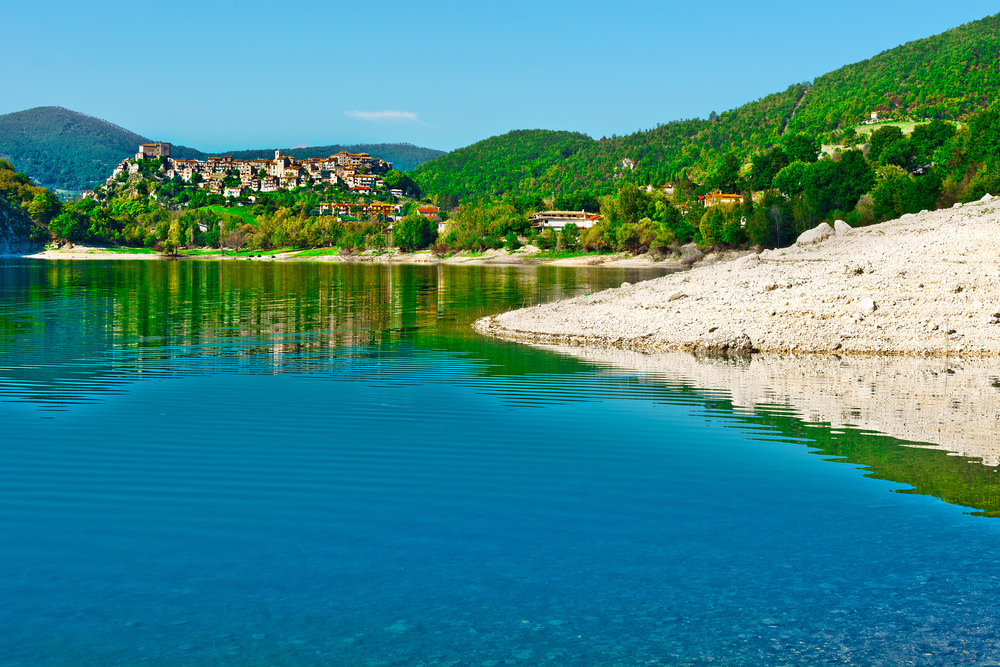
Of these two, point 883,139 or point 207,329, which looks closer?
point 207,329

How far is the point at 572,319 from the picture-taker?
42.1 metres

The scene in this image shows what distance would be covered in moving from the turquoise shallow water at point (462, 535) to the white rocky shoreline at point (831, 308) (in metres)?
11.5

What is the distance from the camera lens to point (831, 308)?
35.6 m

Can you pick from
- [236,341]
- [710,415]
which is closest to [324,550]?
[710,415]

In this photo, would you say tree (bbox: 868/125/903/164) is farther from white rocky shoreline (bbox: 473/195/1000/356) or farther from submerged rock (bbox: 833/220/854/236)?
white rocky shoreline (bbox: 473/195/1000/356)

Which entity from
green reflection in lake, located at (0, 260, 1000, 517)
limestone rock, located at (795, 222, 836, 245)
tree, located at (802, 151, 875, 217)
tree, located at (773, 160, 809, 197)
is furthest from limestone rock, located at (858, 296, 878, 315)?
tree, located at (773, 160, 809, 197)

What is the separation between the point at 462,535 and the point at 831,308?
2794 centimetres

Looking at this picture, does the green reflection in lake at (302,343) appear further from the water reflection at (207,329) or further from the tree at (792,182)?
the tree at (792,182)

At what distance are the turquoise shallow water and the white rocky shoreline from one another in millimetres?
11474

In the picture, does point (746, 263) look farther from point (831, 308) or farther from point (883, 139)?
point (883, 139)

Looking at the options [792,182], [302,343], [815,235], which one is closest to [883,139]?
[792,182]

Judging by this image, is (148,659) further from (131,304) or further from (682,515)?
(131,304)

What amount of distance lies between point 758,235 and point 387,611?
131m

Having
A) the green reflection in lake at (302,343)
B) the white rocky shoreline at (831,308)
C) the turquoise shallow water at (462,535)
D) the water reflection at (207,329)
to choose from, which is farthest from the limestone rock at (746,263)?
the turquoise shallow water at (462,535)
